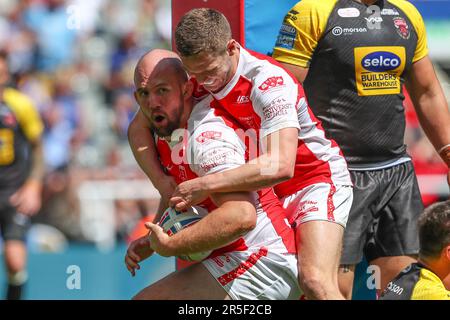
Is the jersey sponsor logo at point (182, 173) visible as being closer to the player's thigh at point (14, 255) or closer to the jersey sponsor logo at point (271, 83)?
the jersey sponsor logo at point (271, 83)

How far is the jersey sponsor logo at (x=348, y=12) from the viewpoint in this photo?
4.80 meters

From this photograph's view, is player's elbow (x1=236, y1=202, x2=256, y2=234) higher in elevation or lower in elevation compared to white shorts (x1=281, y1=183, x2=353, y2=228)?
lower

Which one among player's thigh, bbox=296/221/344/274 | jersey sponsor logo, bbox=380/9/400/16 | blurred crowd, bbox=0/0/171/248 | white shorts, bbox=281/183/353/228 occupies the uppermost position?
blurred crowd, bbox=0/0/171/248

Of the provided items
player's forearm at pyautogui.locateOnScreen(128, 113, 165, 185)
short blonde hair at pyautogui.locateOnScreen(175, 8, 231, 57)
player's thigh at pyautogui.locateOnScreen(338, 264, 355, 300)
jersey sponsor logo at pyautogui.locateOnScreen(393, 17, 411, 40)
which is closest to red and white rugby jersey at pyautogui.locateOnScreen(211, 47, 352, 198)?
short blonde hair at pyautogui.locateOnScreen(175, 8, 231, 57)

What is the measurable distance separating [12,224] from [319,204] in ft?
17.1

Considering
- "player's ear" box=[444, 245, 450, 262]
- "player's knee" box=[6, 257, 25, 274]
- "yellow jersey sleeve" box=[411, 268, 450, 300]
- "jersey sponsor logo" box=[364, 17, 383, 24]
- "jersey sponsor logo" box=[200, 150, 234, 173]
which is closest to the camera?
"yellow jersey sleeve" box=[411, 268, 450, 300]

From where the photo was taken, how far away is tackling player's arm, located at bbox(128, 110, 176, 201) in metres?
4.28

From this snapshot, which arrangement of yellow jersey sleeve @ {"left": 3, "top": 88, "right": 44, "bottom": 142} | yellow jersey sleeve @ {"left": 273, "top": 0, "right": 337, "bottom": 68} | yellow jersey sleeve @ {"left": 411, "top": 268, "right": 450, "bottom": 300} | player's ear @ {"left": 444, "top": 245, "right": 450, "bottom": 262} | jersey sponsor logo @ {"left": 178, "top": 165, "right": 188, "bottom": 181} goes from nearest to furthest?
yellow jersey sleeve @ {"left": 411, "top": 268, "right": 450, "bottom": 300} < player's ear @ {"left": 444, "top": 245, "right": 450, "bottom": 262} < jersey sponsor logo @ {"left": 178, "top": 165, "right": 188, "bottom": 181} < yellow jersey sleeve @ {"left": 273, "top": 0, "right": 337, "bottom": 68} < yellow jersey sleeve @ {"left": 3, "top": 88, "right": 44, "bottom": 142}

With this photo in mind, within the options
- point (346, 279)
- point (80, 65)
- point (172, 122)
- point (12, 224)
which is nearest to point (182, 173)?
point (172, 122)

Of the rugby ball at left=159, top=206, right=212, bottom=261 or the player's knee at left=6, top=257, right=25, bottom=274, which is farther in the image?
the player's knee at left=6, top=257, right=25, bottom=274

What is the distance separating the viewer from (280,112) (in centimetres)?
398

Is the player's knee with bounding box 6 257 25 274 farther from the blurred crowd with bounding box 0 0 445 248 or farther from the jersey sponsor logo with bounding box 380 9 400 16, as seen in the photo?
the jersey sponsor logo with bounding box 380 9 400 16

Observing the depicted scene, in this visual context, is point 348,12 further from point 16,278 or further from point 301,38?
point 16,278

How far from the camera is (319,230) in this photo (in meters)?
4.10
